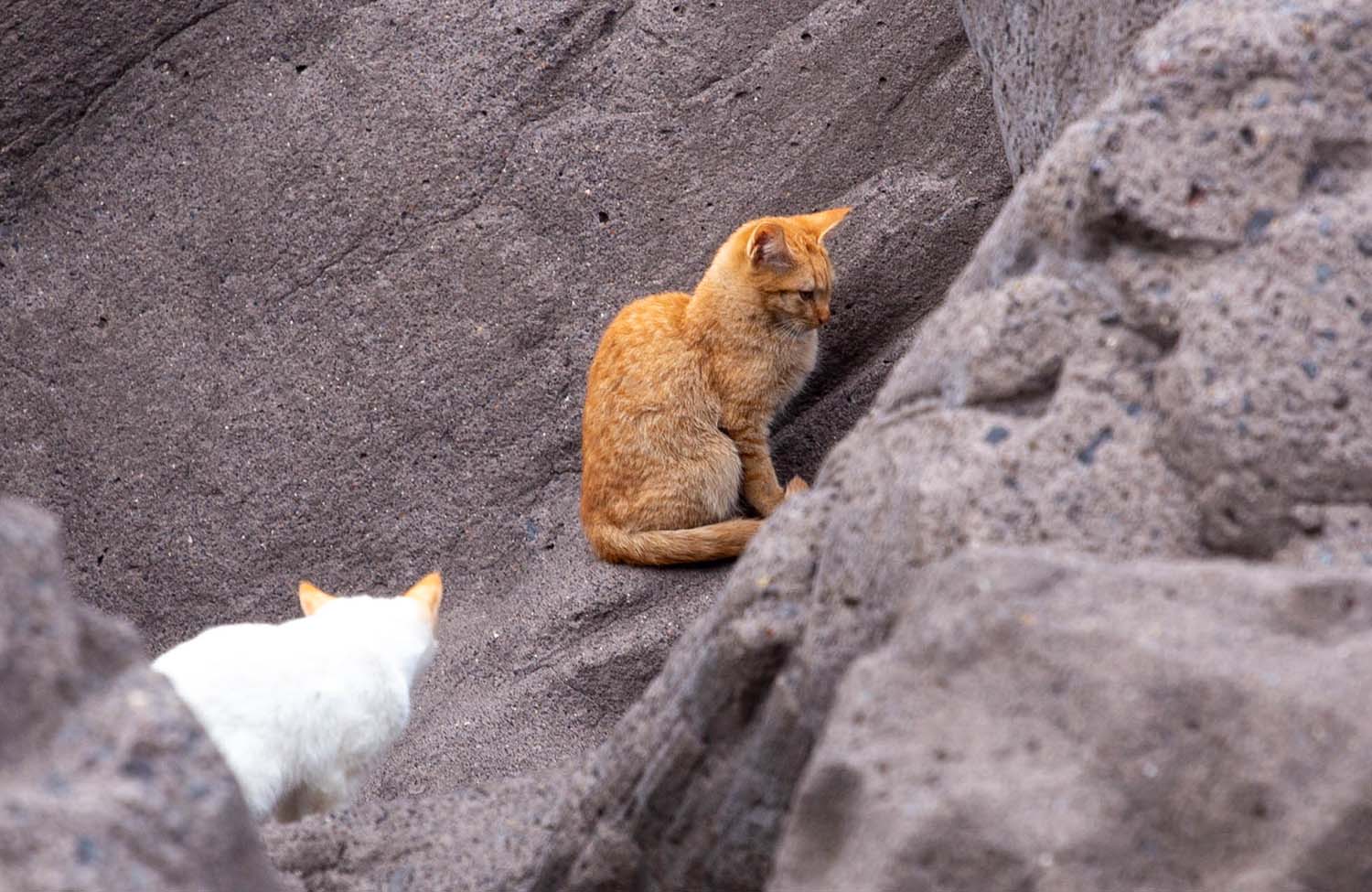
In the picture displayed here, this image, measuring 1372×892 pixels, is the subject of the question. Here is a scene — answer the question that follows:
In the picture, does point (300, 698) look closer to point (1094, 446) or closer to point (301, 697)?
point (301, 697)

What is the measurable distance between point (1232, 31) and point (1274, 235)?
0.40m

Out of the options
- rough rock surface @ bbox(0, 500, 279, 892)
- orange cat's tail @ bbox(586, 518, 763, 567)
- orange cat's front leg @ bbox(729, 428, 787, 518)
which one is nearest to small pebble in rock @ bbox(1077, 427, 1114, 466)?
rough rock surface @ bbox(0, 500, 279, 892)

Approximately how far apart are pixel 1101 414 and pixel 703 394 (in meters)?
2.63

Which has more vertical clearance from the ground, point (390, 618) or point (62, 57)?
point (62, 57)

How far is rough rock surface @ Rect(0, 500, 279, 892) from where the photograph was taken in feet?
4.84

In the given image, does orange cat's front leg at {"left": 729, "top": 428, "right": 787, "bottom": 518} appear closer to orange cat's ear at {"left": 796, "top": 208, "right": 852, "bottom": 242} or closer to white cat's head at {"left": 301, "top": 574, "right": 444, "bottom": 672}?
orange cat's ear at {"left": 796, "top": 208, "right": 852, "bottom": 242}

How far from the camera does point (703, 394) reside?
4.72 meters

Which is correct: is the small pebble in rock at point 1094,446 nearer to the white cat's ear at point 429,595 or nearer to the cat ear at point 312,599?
the white cat's ear at point 429,595

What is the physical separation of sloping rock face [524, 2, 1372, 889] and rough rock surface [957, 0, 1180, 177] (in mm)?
497

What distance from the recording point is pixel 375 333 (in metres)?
5.18

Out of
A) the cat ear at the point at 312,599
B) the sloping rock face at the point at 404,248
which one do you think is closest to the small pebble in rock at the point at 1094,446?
the cat ear at the point at 312,599

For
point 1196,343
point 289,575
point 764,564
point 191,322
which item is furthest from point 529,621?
point 1196,343

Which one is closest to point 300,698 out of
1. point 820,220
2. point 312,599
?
point 312,599

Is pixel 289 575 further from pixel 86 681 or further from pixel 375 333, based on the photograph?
pixel 86 681
